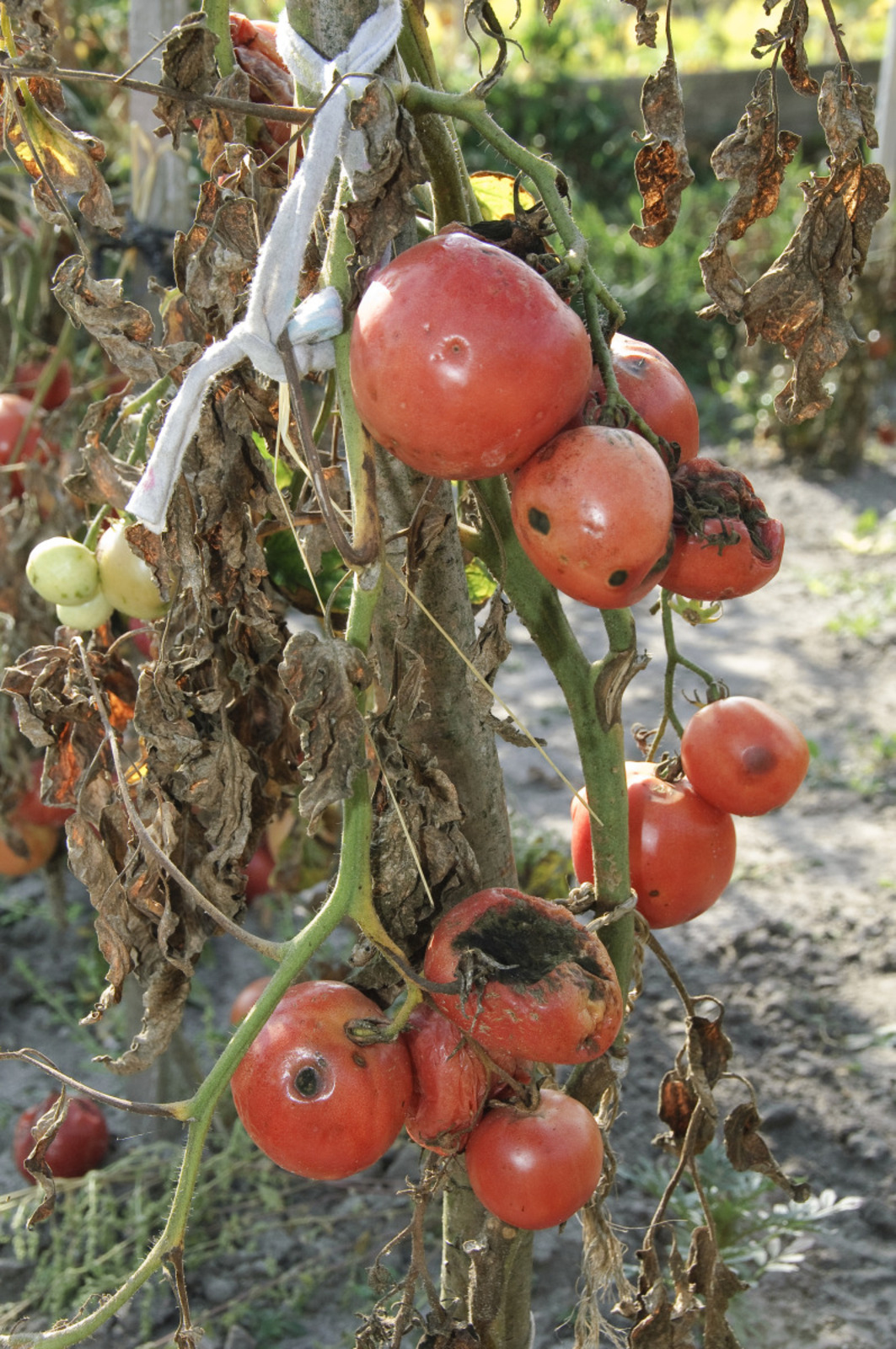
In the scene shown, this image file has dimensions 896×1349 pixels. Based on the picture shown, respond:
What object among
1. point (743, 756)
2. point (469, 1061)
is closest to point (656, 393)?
point (743, 756)

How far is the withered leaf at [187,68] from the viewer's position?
31.5 inches

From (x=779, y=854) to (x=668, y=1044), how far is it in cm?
64

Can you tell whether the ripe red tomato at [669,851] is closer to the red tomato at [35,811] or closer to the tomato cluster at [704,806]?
the tomato cluster at [704,806]

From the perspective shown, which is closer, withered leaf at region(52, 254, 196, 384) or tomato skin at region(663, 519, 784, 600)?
tomato skin at region(663, 519, 784, 600)

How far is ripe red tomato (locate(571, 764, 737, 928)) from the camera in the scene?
3.14 feet

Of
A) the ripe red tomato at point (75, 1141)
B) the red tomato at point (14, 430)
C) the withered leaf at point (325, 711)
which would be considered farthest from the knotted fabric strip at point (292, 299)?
the ripe red tomato at point (75, 1141)

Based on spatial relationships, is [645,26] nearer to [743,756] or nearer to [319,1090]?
[743,756]

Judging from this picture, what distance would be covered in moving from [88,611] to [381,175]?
1.83 ft

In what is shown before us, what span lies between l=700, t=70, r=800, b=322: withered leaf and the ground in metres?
0.59

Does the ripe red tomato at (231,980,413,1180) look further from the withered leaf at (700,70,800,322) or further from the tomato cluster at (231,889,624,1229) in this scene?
the withered leaf at (700,70,800,322)

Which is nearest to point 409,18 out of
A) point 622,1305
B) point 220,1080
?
point 220,1080

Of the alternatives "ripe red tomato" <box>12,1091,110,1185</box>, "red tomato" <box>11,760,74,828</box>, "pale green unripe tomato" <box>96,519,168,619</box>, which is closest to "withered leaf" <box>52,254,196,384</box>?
"pale green unripe tomato" <box>96,519,168,619</box>

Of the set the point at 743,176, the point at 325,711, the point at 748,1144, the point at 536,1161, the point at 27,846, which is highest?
the point at 743,176

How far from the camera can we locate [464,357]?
1.93 ft
